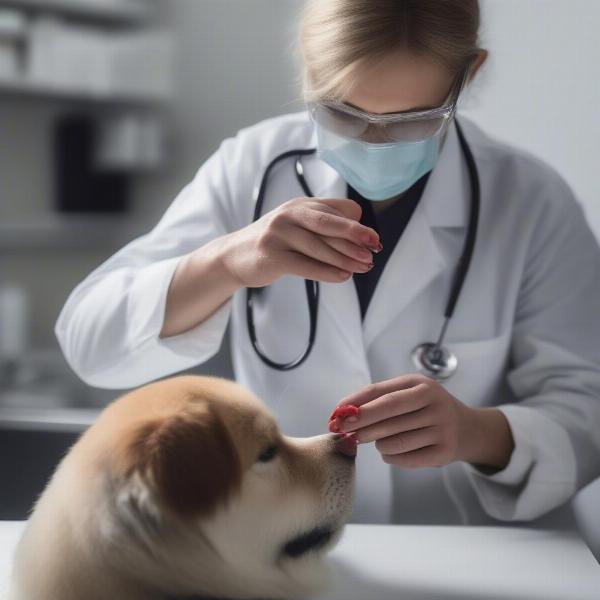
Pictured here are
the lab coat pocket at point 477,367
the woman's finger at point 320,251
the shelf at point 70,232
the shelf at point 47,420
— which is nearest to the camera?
the woman's finger at point 320,251

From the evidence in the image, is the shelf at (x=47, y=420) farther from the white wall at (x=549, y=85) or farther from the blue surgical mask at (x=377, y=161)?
the white wall at (x=549, y=85)

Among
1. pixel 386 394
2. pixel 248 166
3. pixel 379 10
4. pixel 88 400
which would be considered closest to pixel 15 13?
A: pixel 88 400

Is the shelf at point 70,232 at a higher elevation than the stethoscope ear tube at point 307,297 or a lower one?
lower

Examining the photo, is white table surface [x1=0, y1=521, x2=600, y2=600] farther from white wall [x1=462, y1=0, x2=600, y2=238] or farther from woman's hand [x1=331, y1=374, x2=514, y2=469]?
white wall [x1=462, y1=0, x2=600, y2=238]

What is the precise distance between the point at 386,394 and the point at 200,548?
26 centimetres

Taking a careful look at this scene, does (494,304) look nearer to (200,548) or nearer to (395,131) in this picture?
(395,131)

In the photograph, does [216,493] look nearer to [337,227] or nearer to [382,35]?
[337,227]

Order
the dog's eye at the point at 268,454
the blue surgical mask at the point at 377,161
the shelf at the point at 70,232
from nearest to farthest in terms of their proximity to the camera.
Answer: the dog's eye at the point at 268,454
the blue surgical mask at the point at 377,161
the shelf at the point at 70,232

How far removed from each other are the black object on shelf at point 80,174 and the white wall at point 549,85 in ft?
4.12

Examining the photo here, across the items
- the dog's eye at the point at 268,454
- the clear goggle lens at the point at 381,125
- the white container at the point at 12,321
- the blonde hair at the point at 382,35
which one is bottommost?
the white container at the point at 12,321

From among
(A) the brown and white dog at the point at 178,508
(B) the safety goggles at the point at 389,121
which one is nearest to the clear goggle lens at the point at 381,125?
(B) the safety goggles at the point at 389,121

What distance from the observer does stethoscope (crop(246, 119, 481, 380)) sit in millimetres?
1011

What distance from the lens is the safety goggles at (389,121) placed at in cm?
90

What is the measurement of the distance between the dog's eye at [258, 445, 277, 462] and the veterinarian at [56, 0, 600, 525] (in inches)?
8.4
